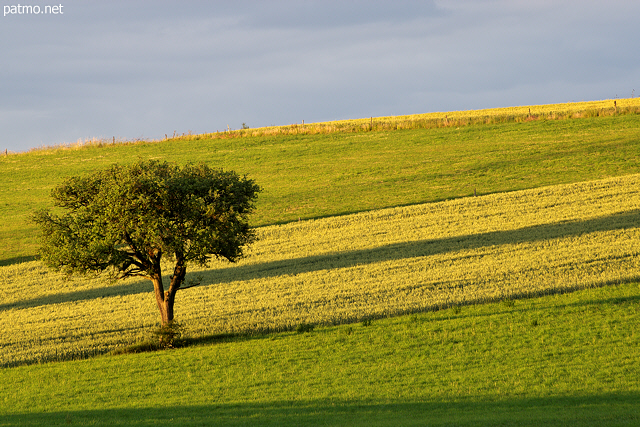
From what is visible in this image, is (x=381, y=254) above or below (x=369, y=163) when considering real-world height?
below

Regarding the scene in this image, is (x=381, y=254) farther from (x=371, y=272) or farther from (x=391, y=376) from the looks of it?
(x=391, y=376)

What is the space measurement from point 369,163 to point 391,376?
53.8m

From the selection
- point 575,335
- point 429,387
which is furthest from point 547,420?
point 575,335

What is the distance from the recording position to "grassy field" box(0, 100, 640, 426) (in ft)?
50.6

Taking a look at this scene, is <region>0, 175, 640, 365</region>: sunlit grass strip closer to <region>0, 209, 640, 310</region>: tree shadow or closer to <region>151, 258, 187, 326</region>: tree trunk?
<region>0, 209, 640, 310</region>: tree shadow

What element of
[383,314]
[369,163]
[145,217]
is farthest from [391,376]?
[369,163]

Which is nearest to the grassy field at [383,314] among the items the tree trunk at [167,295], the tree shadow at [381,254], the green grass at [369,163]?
the tree shadow at [381,254]

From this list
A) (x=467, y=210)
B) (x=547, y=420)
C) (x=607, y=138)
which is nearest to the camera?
(x=547, y=420)

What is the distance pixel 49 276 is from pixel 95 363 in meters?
24.4

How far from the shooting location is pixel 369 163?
70.3m

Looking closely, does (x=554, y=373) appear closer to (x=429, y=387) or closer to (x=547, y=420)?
(x=429, y=387)

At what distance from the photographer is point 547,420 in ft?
40.3

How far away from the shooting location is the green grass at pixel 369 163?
55656 millimetres

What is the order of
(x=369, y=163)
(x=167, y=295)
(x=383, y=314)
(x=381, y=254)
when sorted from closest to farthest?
A: (x=383, y=314)
(x=167, y=295)
(x=381, y=254)
(x=369, y=163)
